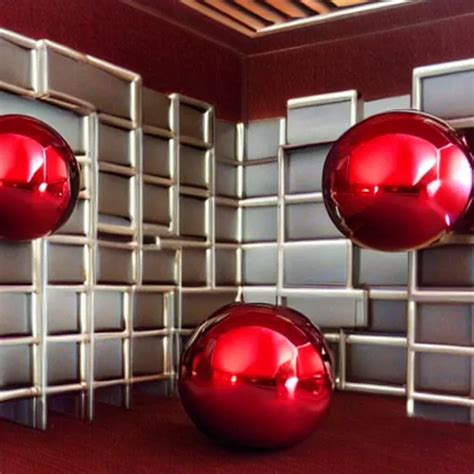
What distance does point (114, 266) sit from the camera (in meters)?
0.78

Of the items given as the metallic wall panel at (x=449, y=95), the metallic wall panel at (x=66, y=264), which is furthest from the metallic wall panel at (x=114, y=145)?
the metallic wall panel at (x=449, y=95)

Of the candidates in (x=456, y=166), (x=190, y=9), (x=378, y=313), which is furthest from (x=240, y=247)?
(x=456, y=166)

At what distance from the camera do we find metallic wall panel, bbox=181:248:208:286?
0.86 meters

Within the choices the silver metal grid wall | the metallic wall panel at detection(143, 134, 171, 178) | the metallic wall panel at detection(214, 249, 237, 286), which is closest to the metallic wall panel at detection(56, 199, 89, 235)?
the silver metal grid wall

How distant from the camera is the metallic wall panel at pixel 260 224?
914mm

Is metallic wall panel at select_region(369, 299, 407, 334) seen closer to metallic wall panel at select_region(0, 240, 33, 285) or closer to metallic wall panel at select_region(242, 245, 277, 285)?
metallic wall panel at select_region(242, 245, 277, 285)

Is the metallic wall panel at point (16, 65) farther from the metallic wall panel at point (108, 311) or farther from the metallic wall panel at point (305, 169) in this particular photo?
the metallic wall panel at point (305, 169)

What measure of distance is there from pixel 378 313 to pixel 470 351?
155mm

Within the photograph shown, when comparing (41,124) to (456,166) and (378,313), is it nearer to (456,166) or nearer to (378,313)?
(456,166)

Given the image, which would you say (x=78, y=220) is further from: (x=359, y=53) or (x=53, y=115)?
(x=359, y=53)

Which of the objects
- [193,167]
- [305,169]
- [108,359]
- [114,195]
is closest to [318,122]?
[305,169]

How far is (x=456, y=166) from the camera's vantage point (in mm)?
569

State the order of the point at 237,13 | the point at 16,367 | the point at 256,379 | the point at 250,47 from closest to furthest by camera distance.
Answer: the point at 256,379, the point at 16,367, the point at 237,13, the point at 250,47

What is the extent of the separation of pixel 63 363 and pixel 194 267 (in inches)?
8.6
